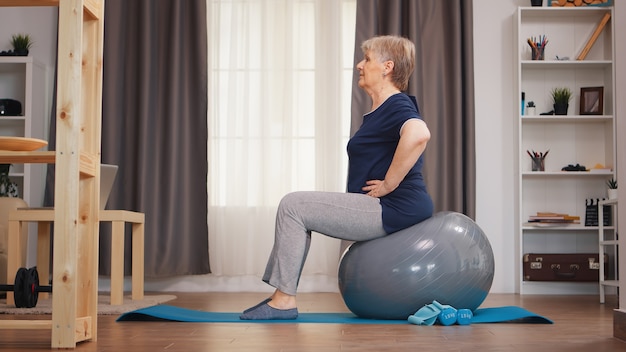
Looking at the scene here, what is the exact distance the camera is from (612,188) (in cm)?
514

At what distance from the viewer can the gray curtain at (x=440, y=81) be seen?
5406mm

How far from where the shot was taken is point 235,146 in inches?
220

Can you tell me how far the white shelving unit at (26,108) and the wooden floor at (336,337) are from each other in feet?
7.53

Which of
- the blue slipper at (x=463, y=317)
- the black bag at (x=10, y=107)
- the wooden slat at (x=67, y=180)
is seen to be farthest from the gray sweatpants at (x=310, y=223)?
the black bag at (x=10, y=107)

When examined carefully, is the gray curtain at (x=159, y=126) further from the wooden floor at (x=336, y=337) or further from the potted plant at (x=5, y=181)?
the wooden floor at (x=336, y=337)

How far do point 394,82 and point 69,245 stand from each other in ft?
5.61

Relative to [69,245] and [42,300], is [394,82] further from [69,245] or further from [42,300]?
[42,300]

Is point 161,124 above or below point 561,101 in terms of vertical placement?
below

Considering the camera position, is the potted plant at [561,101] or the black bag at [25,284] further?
the potted plant at [561,101]

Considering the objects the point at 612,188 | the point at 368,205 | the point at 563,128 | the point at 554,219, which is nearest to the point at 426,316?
the point at 368,205

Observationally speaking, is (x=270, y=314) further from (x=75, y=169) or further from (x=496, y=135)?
(x=496, y=135)

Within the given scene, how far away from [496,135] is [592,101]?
663mm

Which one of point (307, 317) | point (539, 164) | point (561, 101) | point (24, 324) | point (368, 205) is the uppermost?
point (561, 101)

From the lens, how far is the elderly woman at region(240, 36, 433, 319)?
326 centimetres
